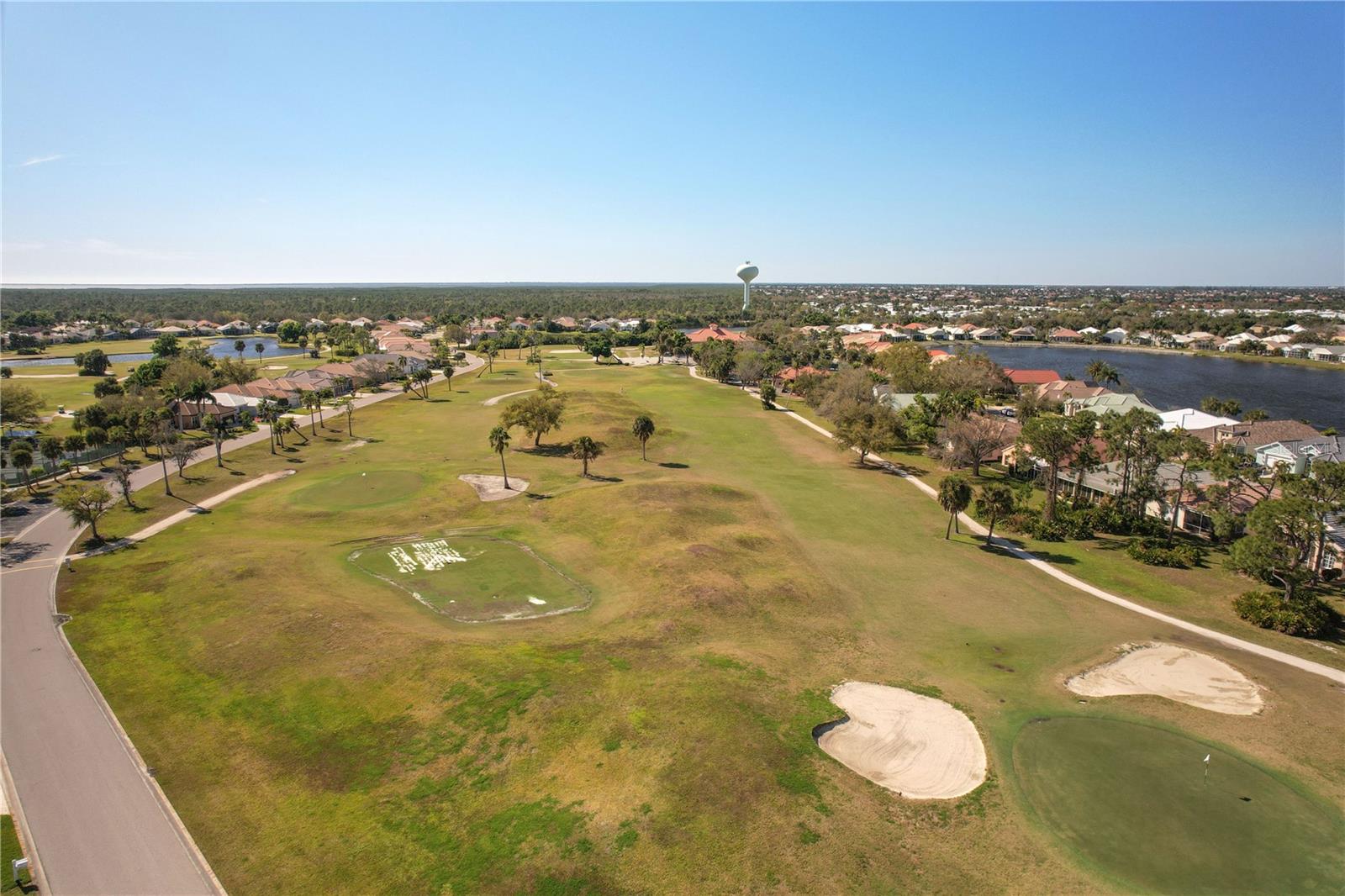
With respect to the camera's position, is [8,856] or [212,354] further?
[212,354]

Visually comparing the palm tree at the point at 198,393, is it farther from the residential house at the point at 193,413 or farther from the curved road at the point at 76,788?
the curved road at the point at 76,788

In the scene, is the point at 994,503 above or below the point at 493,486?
above

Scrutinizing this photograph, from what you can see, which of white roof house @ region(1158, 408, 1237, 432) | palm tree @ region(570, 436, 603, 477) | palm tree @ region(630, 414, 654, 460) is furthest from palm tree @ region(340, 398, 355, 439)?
white roof house @ region(1158, 408, 1237, 432)

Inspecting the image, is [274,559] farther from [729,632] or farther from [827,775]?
[827,775]

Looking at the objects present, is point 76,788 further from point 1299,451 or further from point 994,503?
point 1299,451

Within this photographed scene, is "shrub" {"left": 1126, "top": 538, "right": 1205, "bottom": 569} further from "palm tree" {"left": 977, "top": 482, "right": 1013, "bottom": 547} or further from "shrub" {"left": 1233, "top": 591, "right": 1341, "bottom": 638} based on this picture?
"palm tree" {"left": 977, "top": 482, "right": 1013, "bottom": 547}

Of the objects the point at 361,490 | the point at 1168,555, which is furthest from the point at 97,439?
the point at 1168,555

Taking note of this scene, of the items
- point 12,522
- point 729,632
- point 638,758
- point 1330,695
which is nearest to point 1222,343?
point 1330,695
